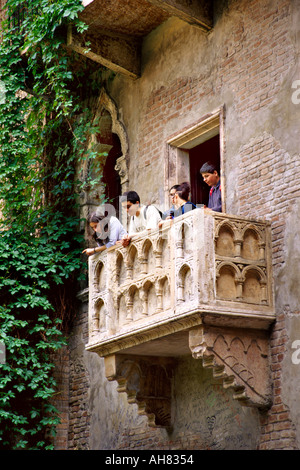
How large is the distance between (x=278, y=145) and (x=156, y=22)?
3.42 metres

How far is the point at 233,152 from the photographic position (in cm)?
1021

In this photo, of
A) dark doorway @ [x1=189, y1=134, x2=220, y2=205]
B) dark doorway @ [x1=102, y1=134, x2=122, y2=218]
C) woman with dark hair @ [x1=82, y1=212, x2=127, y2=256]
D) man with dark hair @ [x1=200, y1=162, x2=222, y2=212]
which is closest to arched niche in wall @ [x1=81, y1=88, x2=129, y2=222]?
dark doorway @ [x1=102, y1=134, x2=122, y2=218]

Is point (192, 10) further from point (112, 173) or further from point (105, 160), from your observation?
point (112, 173)

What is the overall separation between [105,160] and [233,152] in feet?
11.0

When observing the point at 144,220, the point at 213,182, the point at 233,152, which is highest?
the point at 233,152

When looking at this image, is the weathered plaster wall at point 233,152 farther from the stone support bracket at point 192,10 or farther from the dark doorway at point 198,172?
the dark doorway at point 198,172

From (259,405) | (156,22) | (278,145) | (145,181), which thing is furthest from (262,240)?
(156,22)

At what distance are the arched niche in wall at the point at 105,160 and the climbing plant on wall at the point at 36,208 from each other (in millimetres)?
216

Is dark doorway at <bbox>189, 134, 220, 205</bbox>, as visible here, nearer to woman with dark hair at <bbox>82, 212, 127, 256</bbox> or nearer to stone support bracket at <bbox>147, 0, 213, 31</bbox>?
woman with dark hair at <bbox>82, 212, 127, 256</bbox>

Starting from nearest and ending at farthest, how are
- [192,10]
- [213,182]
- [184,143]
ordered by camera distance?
[213,182]
[192,10]
[184,143]

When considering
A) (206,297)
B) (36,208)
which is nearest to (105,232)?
(206,297)

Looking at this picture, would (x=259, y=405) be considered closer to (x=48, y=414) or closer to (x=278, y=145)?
(x=278, y=145)

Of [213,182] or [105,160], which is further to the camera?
[105,160]

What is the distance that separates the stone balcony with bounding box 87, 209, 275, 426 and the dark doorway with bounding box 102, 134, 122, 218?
3.18 meters
